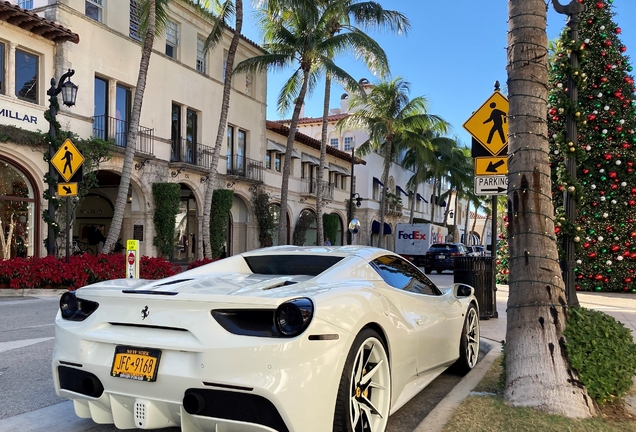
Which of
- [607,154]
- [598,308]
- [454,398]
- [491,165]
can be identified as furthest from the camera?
[607,154]

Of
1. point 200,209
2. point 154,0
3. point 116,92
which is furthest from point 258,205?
point 154,0

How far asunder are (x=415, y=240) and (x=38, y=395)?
32395mm

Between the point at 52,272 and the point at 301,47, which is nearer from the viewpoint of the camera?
the point at 52,272

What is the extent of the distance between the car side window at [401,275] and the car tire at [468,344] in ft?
2.17

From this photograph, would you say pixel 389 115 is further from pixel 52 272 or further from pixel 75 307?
pixel 75 307

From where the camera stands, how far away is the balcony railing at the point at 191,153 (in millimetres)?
23656

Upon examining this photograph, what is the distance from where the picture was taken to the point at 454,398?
4.15 meters

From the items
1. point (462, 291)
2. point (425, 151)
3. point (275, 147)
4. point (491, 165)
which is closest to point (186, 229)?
point (275, 147)

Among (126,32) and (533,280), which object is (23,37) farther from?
(533,280)

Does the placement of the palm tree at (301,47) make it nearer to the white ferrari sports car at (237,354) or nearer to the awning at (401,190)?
the white ferrari sports car at (237,354)

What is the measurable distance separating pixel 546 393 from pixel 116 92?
20.4 meters

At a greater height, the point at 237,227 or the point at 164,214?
the point at 164,214

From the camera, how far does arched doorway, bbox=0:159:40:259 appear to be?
54.1ft

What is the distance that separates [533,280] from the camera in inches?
157
